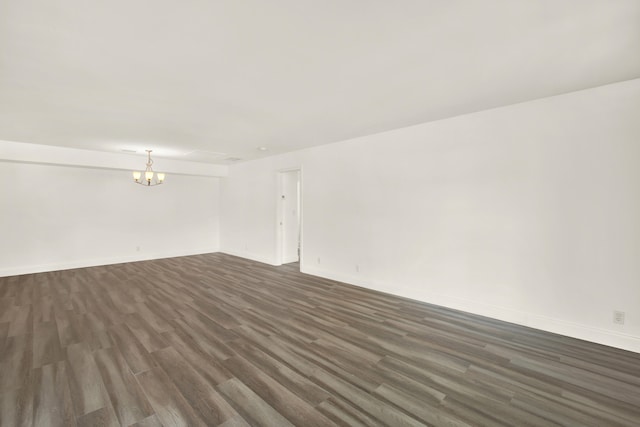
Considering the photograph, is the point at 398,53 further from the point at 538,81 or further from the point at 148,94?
the point at 148,94

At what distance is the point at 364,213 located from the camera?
15.6 feet

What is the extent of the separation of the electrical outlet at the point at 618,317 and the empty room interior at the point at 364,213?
0.11ft

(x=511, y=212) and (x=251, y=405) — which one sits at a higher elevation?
(x=511, y=212)

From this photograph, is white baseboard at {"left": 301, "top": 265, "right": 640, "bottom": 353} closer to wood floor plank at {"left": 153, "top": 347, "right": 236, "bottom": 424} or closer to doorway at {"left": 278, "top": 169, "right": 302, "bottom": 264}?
doorway at {"left": 278, "top": 169, "right": 302, "bottom": 264}

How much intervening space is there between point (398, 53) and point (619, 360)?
3358 mm

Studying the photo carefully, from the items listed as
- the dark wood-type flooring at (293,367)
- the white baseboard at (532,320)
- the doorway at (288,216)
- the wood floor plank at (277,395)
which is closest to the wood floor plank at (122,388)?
the dark wood-type flooring at (293,367)

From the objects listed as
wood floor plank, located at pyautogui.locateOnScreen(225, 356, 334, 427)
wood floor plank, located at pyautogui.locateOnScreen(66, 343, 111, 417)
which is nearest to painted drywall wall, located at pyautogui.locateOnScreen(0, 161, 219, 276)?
wood floor plank, located at pyautogui.locateOnScreen(66, 343, 111, 417)

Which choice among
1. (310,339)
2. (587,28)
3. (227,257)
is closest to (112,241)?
(227,257)

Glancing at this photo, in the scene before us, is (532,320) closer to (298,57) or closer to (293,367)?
(293,367)

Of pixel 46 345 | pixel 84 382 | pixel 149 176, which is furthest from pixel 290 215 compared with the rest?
pixel 84 382

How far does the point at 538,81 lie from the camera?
2.66 metres

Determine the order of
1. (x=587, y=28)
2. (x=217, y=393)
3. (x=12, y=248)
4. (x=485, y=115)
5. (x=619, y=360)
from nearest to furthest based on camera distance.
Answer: (x=587, y=28) → (x=217, y=393) → (x=619, y=360) → (x=485, y=115) → (x=12, y=248)

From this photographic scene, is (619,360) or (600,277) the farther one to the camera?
(600,277)

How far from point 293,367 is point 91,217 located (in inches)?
257
